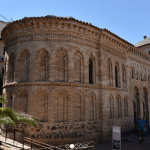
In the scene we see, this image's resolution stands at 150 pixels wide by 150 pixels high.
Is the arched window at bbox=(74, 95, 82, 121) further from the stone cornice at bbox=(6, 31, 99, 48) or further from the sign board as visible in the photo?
the sign board

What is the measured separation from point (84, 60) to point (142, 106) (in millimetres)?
11769

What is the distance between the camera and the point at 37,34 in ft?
44.7

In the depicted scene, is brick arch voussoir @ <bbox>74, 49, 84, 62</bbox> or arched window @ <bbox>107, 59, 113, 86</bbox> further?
arched window @ <bbox>107, 59, 113, 86</bbox>

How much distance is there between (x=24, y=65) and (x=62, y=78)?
11.0 ft

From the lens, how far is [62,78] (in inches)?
523

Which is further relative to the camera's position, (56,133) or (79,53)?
(79,53)

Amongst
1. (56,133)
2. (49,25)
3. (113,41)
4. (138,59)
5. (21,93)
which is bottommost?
(56,133)

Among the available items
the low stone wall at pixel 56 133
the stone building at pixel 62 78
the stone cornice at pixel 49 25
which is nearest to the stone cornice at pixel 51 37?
the stone building at pixel 62 78

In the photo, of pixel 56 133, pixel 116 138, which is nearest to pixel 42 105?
pixel 56 133

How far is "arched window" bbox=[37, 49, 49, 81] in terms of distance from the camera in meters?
13.3

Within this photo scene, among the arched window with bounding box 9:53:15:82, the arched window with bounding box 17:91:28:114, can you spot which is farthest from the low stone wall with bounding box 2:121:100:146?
the arched window with bounding box 9:53:15:82

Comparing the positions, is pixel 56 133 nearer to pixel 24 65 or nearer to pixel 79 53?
pixel 24 65

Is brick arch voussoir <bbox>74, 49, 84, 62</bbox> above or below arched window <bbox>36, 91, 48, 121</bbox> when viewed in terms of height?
above

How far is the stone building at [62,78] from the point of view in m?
12.7
